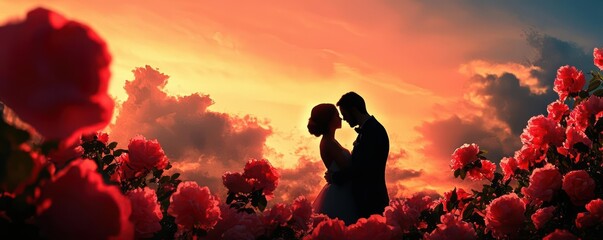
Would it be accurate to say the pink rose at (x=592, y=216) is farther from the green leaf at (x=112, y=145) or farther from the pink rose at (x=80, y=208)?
the green leaf at (x=112, y=145)

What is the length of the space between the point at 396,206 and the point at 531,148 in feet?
10.1

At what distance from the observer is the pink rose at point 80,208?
4.53 ft

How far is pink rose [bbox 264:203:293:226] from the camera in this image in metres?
3.19

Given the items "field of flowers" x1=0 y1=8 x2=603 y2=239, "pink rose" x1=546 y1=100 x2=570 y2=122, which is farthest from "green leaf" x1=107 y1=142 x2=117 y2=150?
"pink rose" x1=546 y1=100 x2=570 y2=122

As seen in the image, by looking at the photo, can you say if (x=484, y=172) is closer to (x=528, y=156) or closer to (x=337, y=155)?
(x=528, y=156)

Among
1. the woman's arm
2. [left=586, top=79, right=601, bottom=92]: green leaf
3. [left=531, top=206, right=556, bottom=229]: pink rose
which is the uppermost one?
[left=586, top=79, right=601, bottom=92]: green leaf

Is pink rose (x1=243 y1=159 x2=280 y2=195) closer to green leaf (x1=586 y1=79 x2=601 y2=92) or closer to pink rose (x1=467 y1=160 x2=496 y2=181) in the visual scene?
pink rose (x1=467 y1=160 x2=496 y2=181)

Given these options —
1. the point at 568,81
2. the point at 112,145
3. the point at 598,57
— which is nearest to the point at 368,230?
the point at 112,145

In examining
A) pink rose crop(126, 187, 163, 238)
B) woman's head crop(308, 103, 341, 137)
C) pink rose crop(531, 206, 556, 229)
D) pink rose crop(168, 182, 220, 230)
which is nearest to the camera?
pink rose crop(126, 187, 163, 238)

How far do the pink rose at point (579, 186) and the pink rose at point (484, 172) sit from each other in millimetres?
2115

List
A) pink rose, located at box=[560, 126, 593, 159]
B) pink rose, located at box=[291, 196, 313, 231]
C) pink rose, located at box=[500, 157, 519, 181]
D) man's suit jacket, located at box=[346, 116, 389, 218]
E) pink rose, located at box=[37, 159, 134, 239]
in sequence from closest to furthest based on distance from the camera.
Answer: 1. pink rose, located at box=[37, 159, 134, 239]
2. pink rose, located at box=[291, 196, 313, 231]
3. pink rose, located at box=[560, 126, 593, 159]
4. man's suit jacket, located at box=[346, 116, 389, 218]
5. pink rose, located at box=[500, 157, 519, 181]

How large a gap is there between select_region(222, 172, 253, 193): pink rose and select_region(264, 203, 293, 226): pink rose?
1.00 meters

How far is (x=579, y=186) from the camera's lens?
13.9 ft

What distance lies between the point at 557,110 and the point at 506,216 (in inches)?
125
